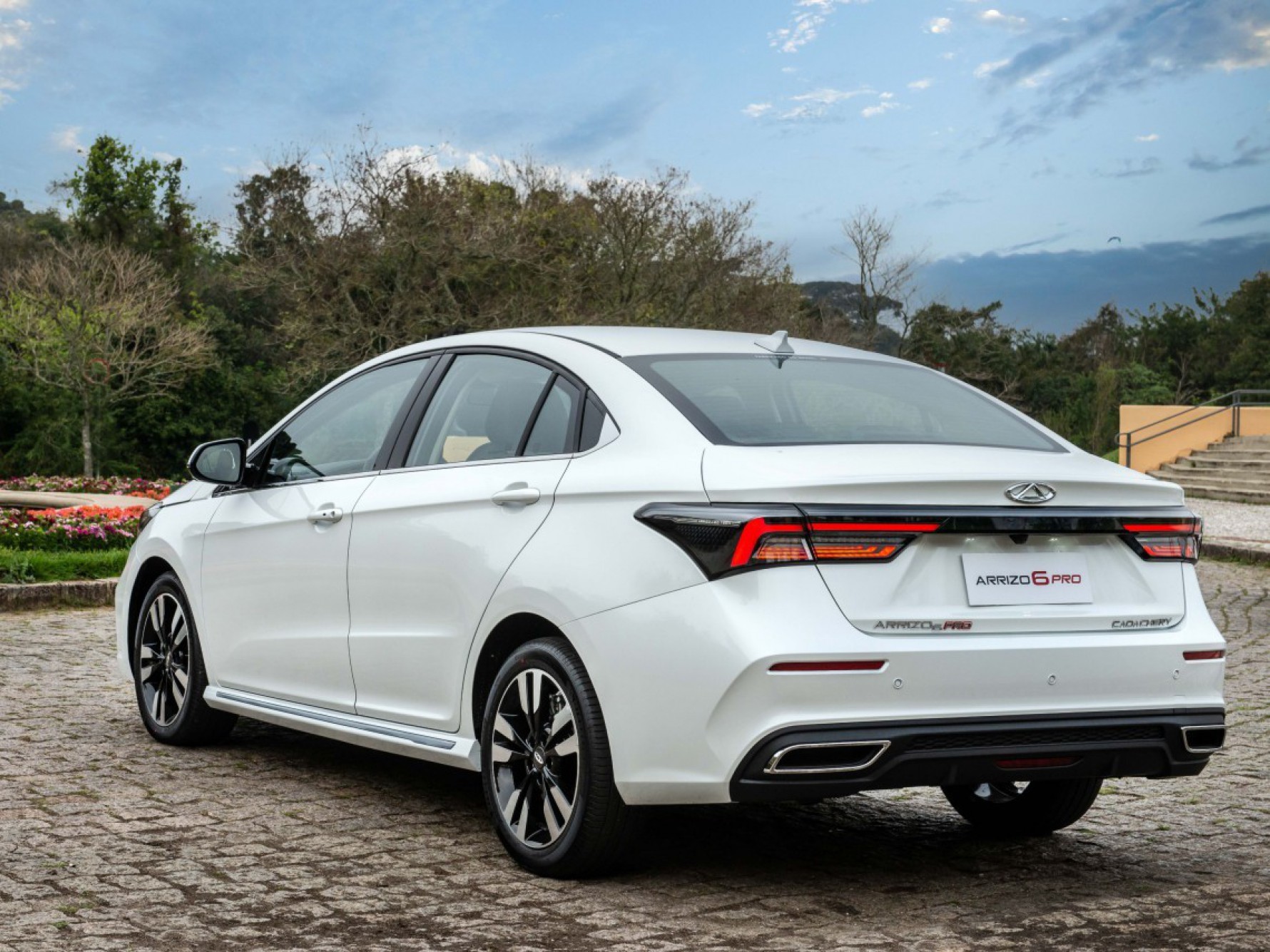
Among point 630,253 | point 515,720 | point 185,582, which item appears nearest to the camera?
point 515,720

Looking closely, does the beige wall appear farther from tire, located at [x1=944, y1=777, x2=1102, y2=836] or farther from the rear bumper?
the rear bumper

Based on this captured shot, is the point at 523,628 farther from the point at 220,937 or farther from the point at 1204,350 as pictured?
the point at 1204,350

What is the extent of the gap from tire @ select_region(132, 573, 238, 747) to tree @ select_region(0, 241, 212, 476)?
32160mm

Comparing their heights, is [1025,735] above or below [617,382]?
below

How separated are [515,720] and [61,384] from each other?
36.6 metres

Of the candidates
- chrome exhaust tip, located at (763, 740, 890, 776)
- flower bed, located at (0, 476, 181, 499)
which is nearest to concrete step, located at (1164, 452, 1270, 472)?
flower bed, located at (0, 476, 181, 499)

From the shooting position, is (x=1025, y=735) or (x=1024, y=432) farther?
(x=1024, y=432)

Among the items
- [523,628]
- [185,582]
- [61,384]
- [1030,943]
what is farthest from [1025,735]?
[61,384]

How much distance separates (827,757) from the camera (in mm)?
4188

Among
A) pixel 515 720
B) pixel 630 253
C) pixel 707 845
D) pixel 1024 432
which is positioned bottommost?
pixel 707 845

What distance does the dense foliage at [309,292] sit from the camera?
3959 cm

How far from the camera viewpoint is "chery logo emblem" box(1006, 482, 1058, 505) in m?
4.43

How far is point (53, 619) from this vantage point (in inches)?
488

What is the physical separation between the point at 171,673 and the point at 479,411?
2548mm
